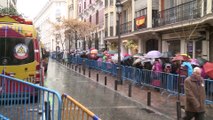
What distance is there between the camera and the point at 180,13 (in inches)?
914

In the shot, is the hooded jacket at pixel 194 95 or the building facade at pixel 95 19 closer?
the hooded jacket at pixel 194 95

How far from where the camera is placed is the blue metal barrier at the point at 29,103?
25.9 feet

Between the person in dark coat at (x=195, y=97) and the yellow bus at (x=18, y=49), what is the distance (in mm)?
5885

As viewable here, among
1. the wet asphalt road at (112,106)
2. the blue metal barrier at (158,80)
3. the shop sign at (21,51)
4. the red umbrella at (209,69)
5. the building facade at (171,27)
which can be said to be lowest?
the wet asphalt road at (112,106)

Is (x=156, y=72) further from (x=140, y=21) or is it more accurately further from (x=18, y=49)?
(x=140, y=21)

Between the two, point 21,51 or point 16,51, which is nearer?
point 16,51

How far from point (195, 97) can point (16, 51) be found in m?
6.41

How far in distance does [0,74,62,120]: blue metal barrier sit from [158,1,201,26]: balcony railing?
13.9 m

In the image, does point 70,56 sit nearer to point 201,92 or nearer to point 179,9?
point 179,9

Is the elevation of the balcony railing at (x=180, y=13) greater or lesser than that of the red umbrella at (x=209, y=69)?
greater

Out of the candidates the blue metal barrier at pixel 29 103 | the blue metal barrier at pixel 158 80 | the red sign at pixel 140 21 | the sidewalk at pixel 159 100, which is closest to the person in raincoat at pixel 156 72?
the blue metal barrier at pixel 158 80

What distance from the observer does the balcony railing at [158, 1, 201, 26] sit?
2111 centimetres

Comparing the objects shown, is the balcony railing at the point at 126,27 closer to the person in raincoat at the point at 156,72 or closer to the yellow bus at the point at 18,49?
the person in raincoat at the point at 156,72

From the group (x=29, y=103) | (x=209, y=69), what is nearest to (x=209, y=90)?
(x=209, y=69)
